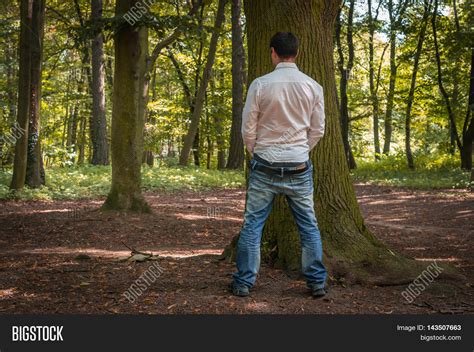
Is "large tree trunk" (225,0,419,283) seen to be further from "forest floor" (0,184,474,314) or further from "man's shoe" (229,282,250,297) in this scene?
"man's shoe" (229,282,250,297)

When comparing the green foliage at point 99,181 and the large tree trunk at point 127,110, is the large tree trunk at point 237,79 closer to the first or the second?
the green foliage at point 99,181

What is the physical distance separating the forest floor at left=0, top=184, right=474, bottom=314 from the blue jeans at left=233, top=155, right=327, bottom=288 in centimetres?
22

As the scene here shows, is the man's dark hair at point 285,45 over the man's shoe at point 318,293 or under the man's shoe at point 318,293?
over

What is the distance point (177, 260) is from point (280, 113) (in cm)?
248

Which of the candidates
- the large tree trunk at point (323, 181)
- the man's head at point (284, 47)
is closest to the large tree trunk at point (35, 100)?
the large tree trunk at point (323, 181)

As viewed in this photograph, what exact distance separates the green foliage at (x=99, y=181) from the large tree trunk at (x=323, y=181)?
9869 millimetres

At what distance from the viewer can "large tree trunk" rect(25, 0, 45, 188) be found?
44.4ft

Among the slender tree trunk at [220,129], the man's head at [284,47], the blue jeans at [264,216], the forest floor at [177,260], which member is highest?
→ the slender tree trunk at [220,129]

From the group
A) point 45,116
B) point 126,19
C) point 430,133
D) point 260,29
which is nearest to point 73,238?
point 126,19

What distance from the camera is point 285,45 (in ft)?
14.9

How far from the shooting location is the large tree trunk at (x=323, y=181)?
209 inches

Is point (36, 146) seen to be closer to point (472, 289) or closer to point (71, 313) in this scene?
point (71, 313)

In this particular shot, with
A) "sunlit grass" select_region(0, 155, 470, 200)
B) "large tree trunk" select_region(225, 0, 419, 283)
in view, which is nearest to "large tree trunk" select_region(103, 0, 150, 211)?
"large tree trunk" select_region(225, 0, 419, 283)

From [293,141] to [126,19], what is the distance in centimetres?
589
